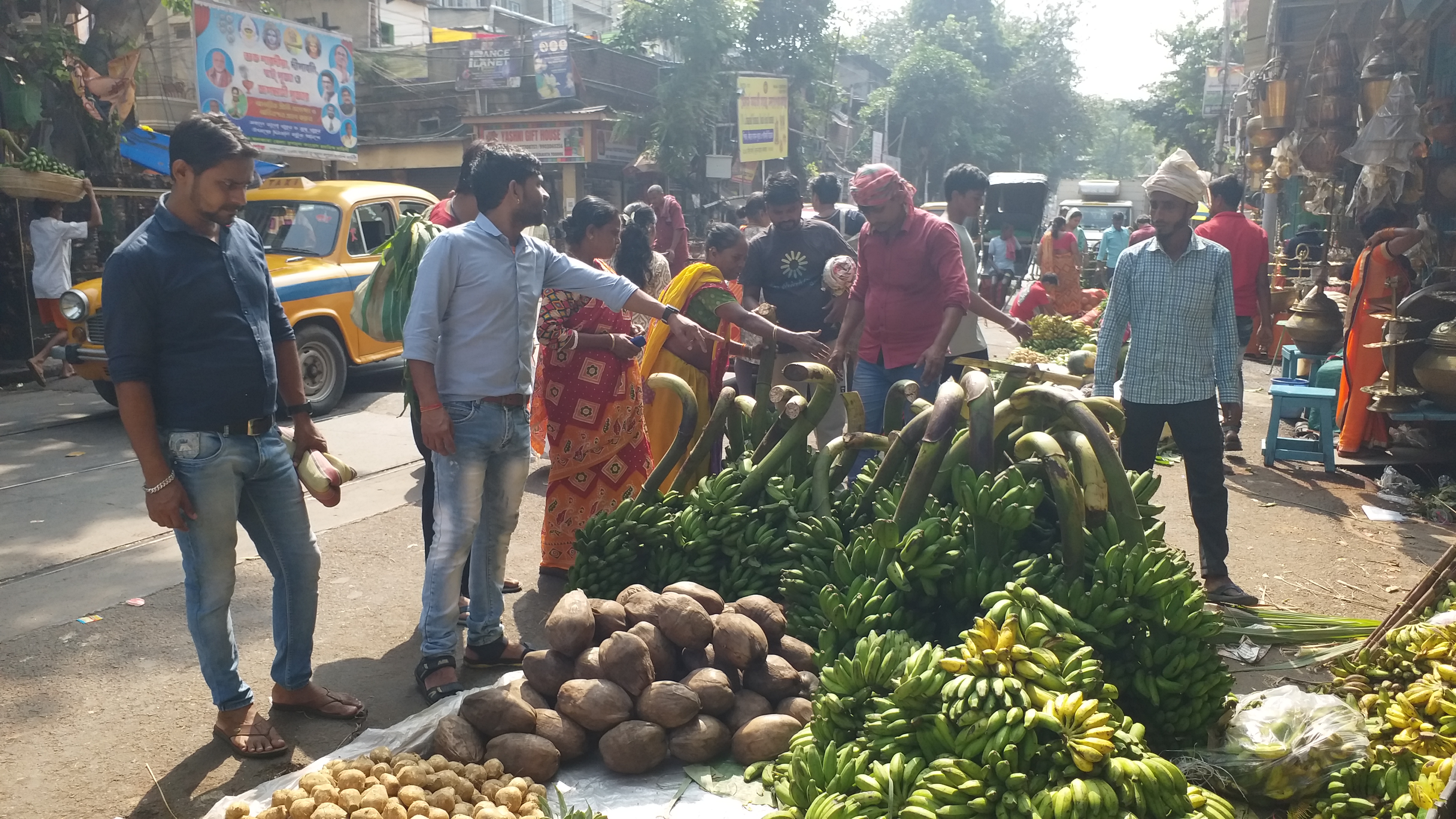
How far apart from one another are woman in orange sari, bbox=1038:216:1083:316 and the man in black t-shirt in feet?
27.9

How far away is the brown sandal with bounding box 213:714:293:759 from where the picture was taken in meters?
3.40

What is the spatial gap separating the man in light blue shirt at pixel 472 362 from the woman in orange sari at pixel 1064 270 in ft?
37.3

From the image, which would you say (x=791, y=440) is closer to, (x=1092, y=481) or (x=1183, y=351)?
(x=1092, y=481)

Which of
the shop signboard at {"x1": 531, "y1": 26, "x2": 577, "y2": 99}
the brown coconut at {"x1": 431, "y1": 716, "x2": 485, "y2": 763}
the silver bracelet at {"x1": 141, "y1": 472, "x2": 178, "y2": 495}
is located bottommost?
the brown coconut at {"x1": 431, "y1": 716, "x2": 485, "y2": 763}

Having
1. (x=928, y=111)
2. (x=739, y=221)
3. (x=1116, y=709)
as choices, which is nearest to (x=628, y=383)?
(x=1116, y=709)

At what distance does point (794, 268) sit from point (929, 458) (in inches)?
129

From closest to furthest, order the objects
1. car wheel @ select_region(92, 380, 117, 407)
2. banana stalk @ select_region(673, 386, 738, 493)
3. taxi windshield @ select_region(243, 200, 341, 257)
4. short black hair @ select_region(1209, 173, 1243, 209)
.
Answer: banana stalk @ select_region(673, 386, 738, 493) → short black hair @ select_region(1209, 173, 1243, 209) → car wheel @ select_region(92, 380, 117, 407) → taxi windshield @ select_region(243, 200, 341, 257)

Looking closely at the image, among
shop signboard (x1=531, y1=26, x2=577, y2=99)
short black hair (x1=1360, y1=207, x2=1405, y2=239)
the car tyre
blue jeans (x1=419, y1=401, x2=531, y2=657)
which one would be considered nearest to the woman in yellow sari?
blue jeans (x1=419, y1=401, x2=531, y2=657)

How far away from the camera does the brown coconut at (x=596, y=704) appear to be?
3.04m

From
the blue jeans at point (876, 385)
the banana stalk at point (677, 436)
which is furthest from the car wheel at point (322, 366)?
the banana stalk at point (677, 436)

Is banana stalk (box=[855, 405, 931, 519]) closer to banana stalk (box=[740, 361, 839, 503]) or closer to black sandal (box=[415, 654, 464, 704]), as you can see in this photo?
banana stalk (box=[740, 361, 839, 503])

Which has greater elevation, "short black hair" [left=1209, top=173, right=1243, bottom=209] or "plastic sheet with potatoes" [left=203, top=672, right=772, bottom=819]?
"short black hair" [left=1209, top=173, right=1243, bottom=209]

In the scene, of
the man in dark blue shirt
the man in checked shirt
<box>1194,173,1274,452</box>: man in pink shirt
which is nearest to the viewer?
the man in dark blue shirt

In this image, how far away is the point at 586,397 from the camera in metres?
5.01
